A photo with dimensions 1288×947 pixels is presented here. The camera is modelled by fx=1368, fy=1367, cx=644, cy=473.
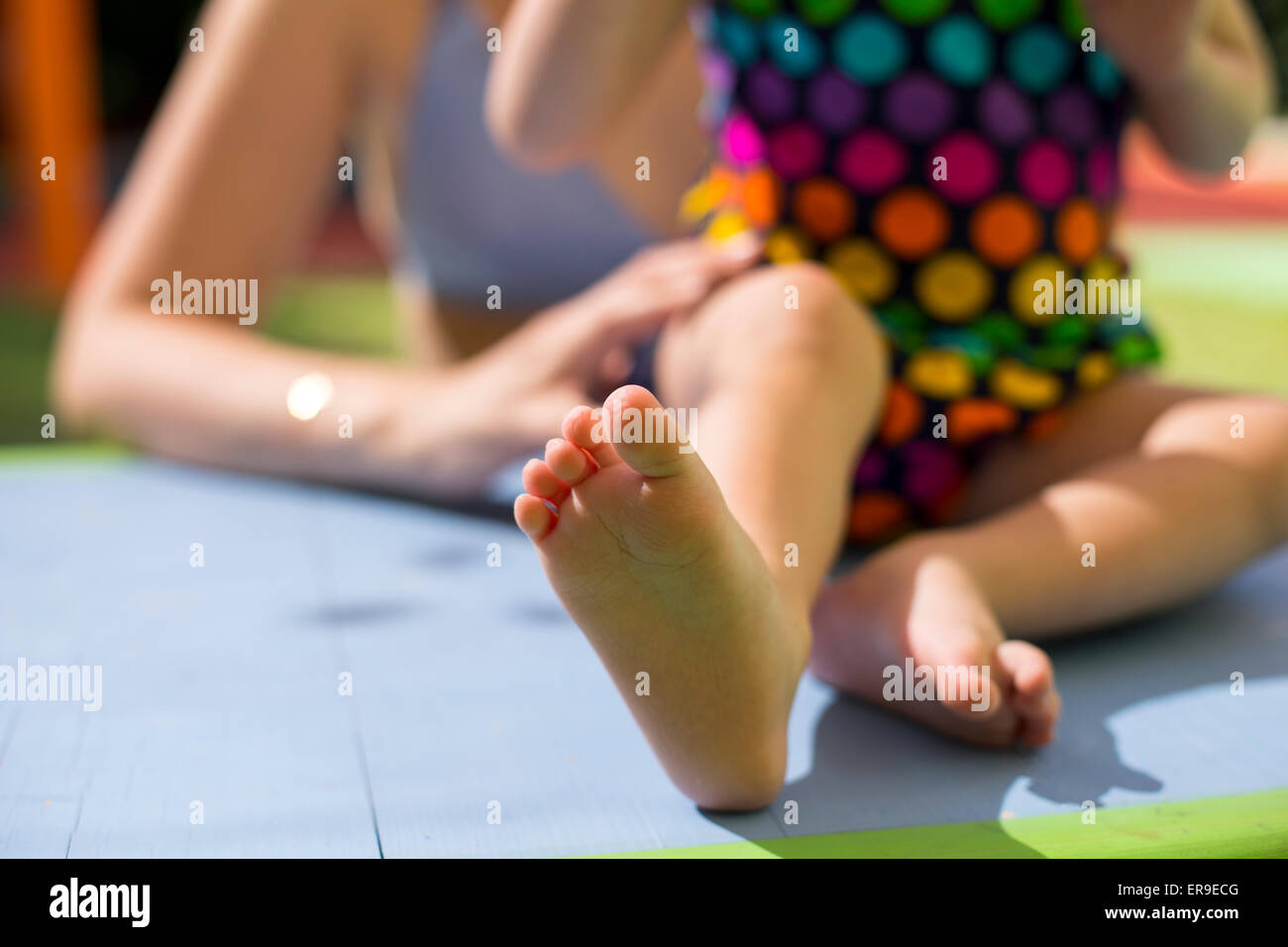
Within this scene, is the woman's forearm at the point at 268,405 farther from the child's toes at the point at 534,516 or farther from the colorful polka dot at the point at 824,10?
the child's toes at the point at 534,516

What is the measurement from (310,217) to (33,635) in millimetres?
654

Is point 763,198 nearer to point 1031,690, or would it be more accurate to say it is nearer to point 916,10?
point 916,10

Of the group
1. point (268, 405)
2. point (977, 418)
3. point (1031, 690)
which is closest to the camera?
point (1031, 690)

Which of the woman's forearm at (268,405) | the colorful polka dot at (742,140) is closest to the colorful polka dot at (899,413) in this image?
the colorful polka dot at (742,140)

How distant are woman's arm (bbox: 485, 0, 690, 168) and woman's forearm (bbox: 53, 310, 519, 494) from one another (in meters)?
0.26

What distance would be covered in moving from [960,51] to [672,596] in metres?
0.59

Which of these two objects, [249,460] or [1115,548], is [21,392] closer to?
[249,460]

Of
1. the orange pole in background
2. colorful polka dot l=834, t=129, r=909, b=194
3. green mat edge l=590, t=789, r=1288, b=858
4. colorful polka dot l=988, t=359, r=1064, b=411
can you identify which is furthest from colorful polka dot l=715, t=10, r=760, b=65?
the orange pole in background

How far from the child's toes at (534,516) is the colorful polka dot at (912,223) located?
514 mm

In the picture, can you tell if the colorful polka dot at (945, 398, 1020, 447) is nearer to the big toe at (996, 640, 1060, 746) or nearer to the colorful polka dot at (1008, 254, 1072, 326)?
the colorful polka dot at (1008, 254, 1072, 326)

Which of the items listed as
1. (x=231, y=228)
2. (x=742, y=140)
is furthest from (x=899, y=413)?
(x=231, y=228)

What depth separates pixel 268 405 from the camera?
4.37 ft

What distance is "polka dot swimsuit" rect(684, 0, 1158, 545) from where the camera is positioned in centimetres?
106
